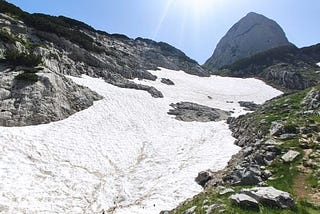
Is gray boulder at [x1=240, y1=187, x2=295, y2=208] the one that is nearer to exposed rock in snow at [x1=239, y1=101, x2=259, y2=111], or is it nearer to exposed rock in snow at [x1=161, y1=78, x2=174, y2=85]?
exposed rock in snow at [x1=239, y1=101, x2=259, y2=111]

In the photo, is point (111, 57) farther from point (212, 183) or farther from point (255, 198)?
point (255, 198)

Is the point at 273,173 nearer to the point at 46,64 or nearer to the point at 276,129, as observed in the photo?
the point at 276,129

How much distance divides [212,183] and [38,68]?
93.1 ft

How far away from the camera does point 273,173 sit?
Answer: 21.7 metres

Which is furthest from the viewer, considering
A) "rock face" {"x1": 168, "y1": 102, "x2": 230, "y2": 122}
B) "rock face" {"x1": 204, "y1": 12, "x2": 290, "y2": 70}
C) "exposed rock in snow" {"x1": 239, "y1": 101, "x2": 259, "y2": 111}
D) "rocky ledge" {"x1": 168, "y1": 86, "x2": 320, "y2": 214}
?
"rock face" {"x1": 204, "y1": 12, "x2": 290, "y2": 70}

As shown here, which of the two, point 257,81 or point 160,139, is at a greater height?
point 257,81

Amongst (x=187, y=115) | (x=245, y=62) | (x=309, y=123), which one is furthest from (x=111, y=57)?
(x=245, y=62)

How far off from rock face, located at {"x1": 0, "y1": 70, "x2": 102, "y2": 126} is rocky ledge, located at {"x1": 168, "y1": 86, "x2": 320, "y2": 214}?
19.0 meters

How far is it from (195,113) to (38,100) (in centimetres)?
2677

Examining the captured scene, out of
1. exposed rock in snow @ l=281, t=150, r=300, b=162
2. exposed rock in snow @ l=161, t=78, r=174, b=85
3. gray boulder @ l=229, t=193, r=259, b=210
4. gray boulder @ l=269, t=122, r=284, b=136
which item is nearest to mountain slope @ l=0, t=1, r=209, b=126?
exposed rock in snow @ l=161, t=78, r=174, b=85

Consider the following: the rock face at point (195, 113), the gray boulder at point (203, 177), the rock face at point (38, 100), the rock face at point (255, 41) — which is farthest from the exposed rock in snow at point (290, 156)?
the rock face at point (255, 41)

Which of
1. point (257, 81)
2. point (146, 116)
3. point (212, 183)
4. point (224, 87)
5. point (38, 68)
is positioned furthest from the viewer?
point (257, 81)

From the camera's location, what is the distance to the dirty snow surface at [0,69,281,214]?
22.6 m

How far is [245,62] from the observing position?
444 feet
